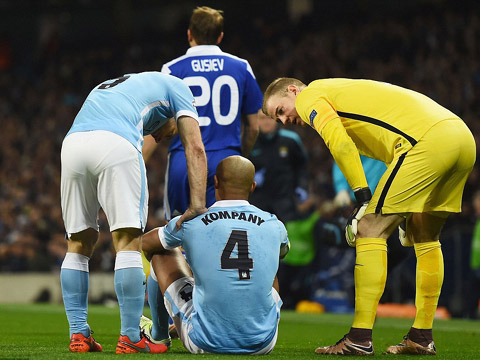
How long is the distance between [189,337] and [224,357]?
31 cm

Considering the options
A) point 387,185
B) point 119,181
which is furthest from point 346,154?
point 119,181

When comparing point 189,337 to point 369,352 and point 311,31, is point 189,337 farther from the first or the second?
point 311,31

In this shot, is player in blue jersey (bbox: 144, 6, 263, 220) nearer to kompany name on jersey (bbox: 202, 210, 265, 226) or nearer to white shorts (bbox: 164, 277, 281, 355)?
white shorts (bbox: 164, 277, 281, 355)

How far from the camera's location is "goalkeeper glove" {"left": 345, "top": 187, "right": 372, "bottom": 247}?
4.82 metres

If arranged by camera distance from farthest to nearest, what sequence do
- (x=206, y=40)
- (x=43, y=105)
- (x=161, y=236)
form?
1. (x=43, y=105)
2. (x=206, y=40)
3. (x=161, y=236)

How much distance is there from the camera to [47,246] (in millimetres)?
16188

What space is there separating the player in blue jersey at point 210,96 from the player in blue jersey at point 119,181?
1207 mm

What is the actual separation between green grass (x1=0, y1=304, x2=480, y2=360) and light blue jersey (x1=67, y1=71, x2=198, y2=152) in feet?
4.09

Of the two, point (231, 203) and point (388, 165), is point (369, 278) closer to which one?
point (388, 165)

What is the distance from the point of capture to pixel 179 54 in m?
24.5

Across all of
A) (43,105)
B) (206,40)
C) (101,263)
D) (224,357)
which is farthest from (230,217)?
(43,105)

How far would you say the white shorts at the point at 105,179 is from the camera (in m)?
4.58

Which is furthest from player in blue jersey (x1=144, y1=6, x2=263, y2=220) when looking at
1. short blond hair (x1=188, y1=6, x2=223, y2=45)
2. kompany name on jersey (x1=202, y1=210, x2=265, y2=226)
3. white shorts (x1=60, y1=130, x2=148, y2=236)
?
kompany name on jersey (x1=202, y1=210, x2=265, y2=226)

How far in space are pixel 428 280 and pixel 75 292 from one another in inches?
84.4
